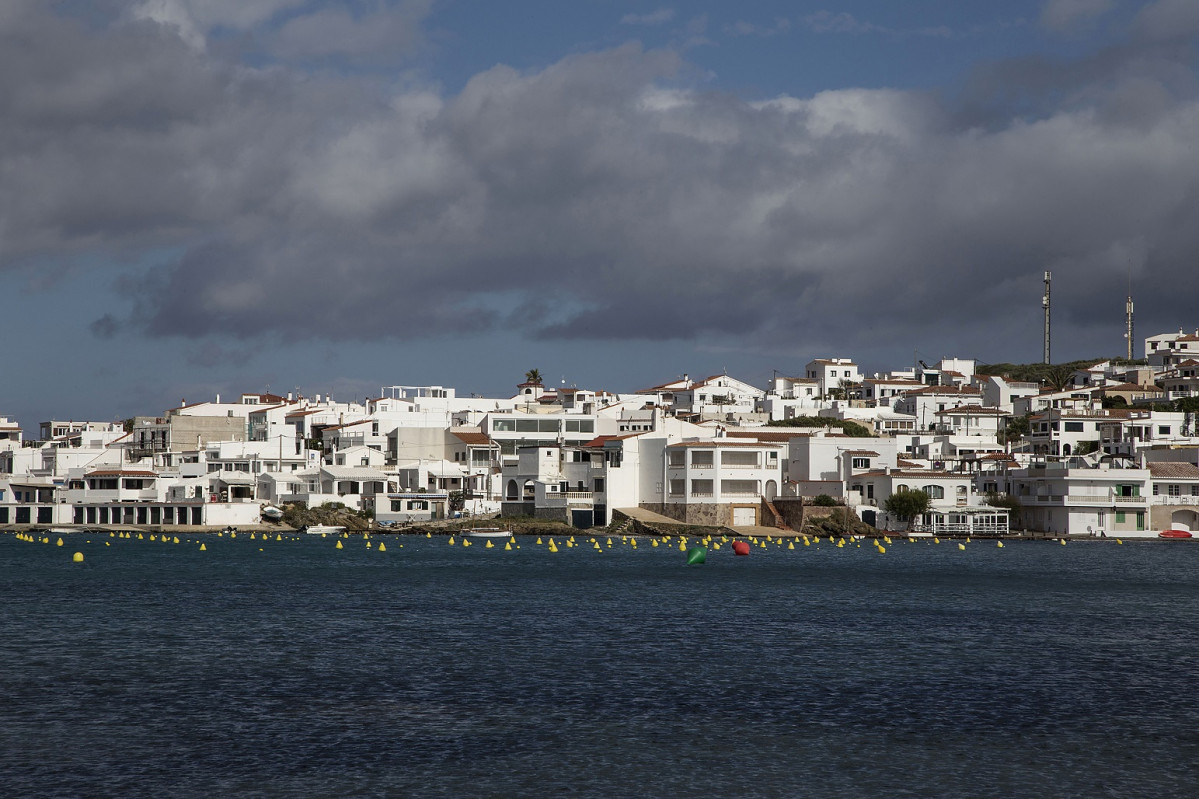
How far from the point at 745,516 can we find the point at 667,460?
6.97 metres

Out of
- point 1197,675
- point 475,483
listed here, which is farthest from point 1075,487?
point 1197,675

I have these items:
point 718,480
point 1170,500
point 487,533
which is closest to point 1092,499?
point 1170,500

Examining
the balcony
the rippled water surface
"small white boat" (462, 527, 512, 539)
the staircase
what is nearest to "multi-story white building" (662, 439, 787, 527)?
the staircase

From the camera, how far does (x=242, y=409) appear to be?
144m

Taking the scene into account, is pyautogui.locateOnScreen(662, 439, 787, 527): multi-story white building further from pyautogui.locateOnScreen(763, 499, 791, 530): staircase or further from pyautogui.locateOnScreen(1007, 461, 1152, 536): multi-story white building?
pyautogui.locateOnScreen(1007, 461, 1152, 536): multi-story white building

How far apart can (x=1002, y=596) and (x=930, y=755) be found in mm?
31981

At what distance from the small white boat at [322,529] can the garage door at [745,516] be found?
99.6 ft

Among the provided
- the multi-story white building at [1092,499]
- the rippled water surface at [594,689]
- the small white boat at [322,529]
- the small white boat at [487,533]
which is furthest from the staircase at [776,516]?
the rippled water surface at [594,689]

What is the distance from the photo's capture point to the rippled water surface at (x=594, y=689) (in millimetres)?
21109

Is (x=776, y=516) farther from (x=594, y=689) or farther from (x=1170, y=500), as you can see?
(x=594, y=689)

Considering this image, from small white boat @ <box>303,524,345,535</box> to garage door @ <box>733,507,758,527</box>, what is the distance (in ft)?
99.6

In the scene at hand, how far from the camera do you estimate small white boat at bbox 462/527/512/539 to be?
98.2 meters

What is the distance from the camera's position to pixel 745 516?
9869cm

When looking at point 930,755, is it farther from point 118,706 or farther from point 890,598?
point 890,598
